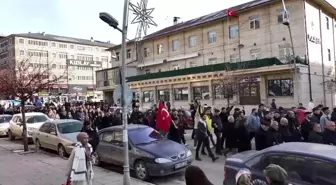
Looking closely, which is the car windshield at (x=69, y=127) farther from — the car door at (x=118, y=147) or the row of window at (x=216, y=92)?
the row of window at (x=216, y=92)

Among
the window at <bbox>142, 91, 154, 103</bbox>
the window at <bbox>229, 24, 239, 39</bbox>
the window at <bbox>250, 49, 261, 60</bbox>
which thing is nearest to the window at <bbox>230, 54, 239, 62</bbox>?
the window at <bbox>250, 49, 261, 60</bbox>

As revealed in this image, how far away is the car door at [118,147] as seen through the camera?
9755 millimetres

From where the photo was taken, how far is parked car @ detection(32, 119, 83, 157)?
12.2 m

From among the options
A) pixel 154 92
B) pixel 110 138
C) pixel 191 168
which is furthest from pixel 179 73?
pixel 191 168

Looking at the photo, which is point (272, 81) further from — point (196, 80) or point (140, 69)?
point (140, 69)

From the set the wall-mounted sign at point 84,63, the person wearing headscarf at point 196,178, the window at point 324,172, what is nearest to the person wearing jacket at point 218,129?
the window at point 324,172

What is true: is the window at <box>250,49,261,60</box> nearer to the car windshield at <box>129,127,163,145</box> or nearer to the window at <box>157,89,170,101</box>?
the window at <box>157,89,170,101</box>

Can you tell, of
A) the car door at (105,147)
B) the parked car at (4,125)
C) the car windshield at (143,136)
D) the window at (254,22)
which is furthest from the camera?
the window at (254,22)

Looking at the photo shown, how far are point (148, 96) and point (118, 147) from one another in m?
31.8

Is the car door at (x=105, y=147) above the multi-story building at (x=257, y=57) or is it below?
below

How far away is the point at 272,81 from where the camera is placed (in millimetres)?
27688

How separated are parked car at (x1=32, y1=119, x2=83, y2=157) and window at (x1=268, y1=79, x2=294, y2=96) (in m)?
19.0

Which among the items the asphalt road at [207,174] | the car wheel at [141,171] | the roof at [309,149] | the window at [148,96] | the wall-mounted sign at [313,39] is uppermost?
the wall-mounted sign at [313,39]

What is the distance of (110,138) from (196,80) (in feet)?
79.5
